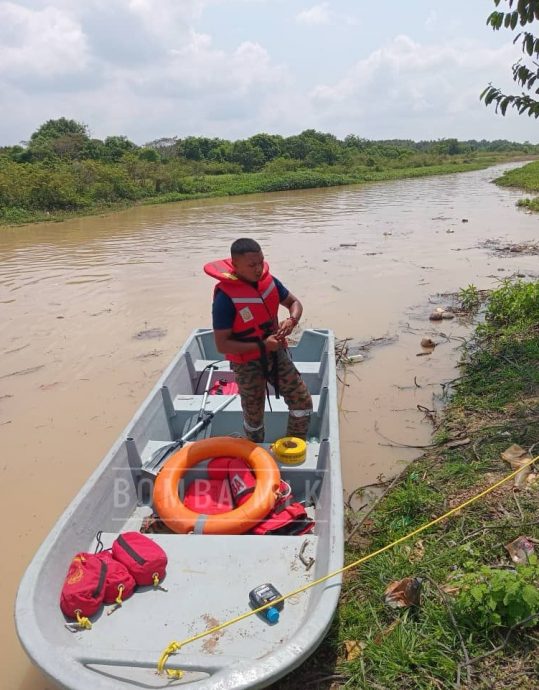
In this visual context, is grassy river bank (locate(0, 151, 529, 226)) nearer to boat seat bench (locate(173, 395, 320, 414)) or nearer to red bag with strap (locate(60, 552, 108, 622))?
boat seat bench (locate(173, 395, 320, 414))

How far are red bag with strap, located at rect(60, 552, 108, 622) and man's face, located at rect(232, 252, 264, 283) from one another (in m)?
1.77

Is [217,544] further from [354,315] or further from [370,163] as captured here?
[370,163]

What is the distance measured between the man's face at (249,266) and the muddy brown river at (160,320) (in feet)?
6.35

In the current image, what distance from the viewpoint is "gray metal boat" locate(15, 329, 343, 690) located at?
6.42ft

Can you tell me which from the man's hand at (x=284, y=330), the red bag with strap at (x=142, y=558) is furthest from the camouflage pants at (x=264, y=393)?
the red bag with strap at (x=142, y=558)

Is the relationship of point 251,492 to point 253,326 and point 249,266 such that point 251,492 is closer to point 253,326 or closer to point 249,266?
point 253,326

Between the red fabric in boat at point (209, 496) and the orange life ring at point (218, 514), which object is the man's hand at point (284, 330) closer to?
the orange life ring at point (218, 514)

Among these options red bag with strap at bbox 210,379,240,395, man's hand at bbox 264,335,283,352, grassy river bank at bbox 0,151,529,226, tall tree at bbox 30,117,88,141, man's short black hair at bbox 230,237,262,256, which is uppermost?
tall tree at bbox 30,117,88,141

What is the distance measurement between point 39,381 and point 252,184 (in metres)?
31.6

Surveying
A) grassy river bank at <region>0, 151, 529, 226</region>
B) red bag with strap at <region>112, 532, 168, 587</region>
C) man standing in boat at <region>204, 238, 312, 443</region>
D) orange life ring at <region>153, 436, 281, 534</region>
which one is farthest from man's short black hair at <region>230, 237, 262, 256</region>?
grassy river bank at <region>0, 151, 529, 226</region>

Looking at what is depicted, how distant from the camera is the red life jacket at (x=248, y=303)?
3.16m

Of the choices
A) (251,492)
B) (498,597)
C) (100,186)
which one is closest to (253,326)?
(251,492)

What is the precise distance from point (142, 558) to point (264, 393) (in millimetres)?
1363

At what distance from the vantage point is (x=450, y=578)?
2.56m
